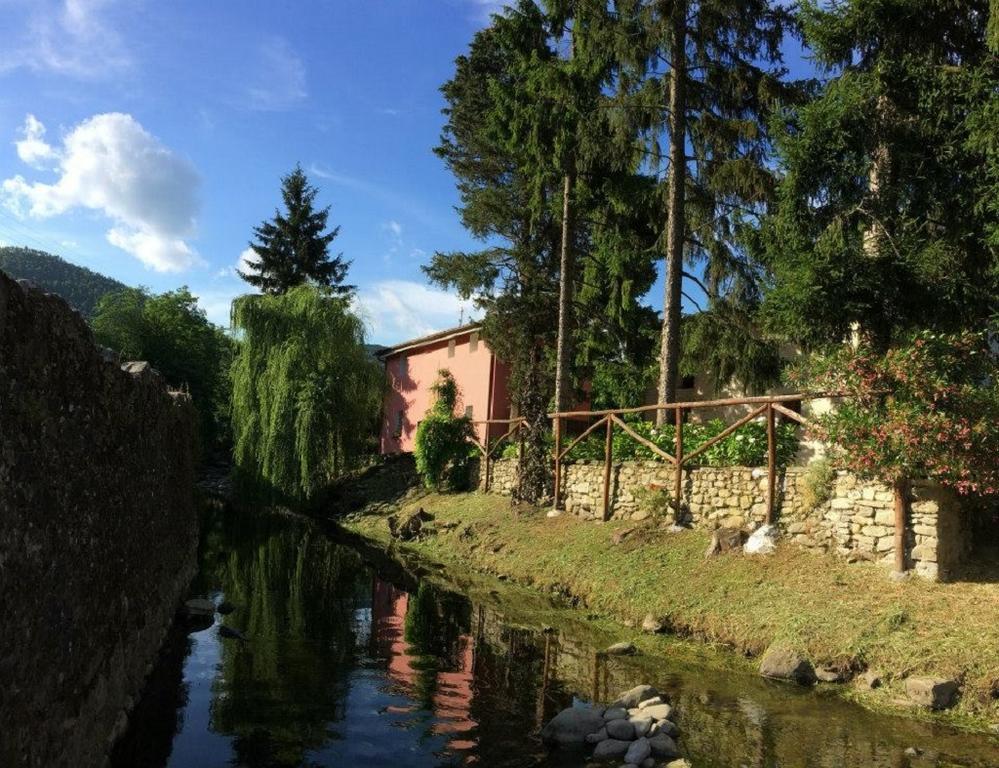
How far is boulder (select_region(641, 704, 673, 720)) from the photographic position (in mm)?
6527

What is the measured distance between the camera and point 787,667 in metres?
8.02

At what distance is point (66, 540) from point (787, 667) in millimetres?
6943

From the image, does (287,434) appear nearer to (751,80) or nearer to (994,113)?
(751,80)

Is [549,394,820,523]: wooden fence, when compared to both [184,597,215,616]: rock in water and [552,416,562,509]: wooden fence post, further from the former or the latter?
[184,597,215,616]: rock in water

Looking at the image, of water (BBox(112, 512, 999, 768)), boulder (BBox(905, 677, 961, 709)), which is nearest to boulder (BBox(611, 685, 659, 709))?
water (BBox(112, 512, 999, 768))

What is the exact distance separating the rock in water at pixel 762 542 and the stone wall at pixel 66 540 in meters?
7.77

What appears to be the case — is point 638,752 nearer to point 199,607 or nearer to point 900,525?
point 900,525

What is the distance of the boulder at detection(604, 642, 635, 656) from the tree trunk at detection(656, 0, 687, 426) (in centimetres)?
655

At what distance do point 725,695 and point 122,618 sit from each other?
5611 millimetres

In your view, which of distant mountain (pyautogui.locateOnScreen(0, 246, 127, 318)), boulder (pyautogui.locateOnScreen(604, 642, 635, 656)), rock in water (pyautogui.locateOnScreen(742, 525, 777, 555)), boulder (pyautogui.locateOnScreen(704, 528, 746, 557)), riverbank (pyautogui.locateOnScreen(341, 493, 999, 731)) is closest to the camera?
riverbank (pyautogui.locateOnScreen(341, 493, 999, 731))

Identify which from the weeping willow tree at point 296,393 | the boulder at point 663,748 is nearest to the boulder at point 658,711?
the boulder at point 663,748

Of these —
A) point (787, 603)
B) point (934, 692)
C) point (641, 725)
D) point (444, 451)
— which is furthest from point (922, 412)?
point (444, 451)

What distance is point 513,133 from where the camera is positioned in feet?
56.8

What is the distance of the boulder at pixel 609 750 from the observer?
19.4ft
